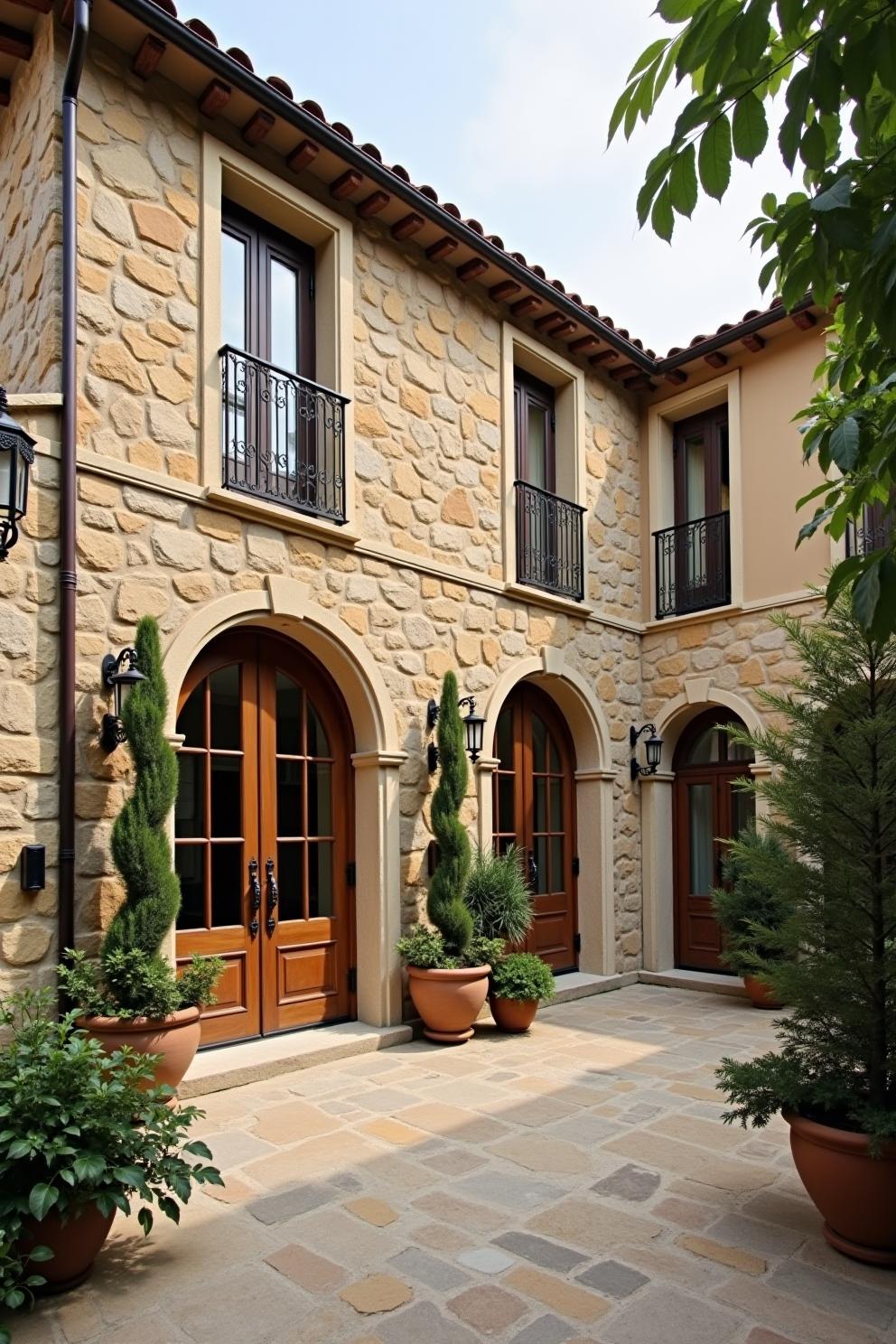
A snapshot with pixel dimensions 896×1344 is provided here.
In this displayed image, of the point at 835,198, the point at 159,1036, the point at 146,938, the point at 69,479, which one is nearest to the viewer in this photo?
the point at 835,198

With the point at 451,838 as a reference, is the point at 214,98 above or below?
above

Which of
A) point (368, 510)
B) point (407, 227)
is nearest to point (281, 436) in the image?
point (368, 510)

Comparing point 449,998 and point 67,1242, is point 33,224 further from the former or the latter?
point 449,998

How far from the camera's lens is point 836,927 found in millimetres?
3512

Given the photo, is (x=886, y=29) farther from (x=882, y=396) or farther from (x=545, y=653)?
(x=545, y=653)

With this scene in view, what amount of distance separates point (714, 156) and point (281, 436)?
4.78m

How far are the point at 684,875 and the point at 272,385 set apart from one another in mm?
5798

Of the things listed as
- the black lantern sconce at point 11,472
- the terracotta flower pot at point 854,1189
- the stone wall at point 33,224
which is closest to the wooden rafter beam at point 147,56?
the stone wall at point 33,224

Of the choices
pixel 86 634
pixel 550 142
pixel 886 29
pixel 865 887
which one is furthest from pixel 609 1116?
pixel 886 29

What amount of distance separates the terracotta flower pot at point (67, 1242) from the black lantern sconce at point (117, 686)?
2.30m

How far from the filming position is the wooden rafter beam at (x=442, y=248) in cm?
688

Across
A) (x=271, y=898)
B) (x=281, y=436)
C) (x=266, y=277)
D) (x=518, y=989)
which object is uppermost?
(x=266, y=277)

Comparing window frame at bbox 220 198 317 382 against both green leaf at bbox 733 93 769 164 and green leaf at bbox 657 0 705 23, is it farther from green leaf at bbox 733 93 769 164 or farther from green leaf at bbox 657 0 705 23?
green leaf at bbox 733 93 769 164

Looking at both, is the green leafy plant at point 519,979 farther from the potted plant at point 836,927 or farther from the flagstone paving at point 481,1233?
the potted plant at point 836,927
